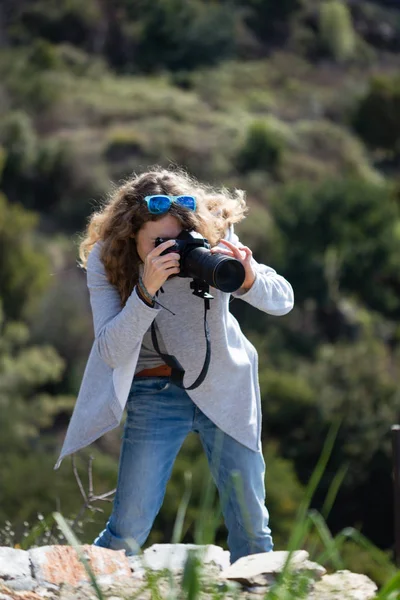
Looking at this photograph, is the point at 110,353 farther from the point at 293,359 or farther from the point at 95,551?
the point at 293,359

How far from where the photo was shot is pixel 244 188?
3916 cm

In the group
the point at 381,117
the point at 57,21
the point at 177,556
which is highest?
the point at 57,21

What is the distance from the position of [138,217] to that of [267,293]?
1.31 feet

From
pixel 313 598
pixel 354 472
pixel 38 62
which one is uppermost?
pixel 38 62

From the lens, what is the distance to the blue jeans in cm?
313

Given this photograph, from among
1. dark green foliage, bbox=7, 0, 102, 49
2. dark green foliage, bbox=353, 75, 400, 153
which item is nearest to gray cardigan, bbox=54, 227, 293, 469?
dark green foliage, bbox=353, 75, 400, 153

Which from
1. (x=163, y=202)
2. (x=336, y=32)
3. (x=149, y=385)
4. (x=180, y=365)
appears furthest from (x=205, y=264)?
(x=336, y=32)

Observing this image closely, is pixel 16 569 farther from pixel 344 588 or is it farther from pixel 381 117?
pixel 381 117

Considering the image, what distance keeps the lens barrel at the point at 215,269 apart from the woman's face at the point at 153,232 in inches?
5.4

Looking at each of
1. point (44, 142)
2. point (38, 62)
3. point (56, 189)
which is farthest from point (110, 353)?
point (38, 62)

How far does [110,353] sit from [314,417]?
2105cm

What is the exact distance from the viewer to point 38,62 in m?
49.6

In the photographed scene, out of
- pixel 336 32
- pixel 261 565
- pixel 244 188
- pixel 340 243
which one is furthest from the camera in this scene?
pixel 336 32

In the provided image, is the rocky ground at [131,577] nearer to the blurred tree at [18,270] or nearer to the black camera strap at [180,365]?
the black camera strap at [180,365]
